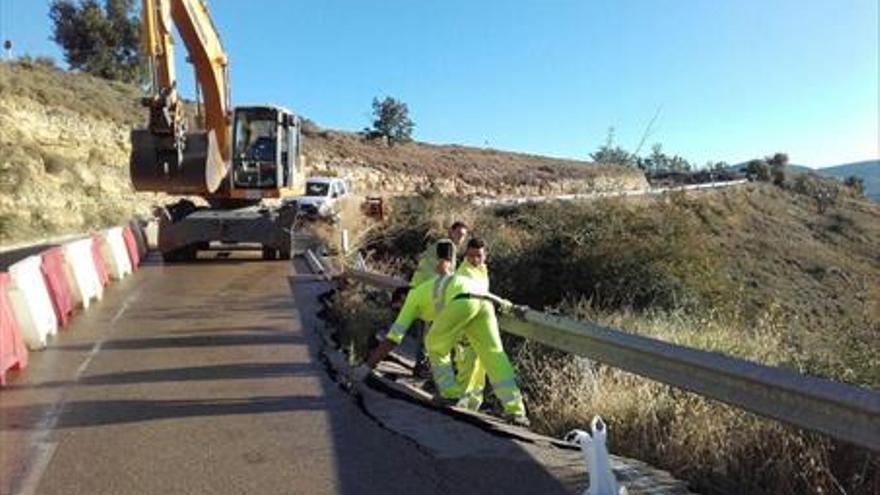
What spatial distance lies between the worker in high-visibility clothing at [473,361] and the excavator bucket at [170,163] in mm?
15491

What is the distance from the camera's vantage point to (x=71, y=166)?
5134 cm

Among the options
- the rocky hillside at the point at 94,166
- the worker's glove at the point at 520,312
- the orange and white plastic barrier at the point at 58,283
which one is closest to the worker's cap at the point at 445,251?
the worker's glove at the point at 520,312

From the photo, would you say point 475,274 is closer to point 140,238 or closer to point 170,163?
point 170,163

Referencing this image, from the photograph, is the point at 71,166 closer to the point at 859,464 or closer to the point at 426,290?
the point at 426,290

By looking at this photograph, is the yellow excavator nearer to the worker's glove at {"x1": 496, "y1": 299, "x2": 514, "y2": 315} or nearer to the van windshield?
the van windshield

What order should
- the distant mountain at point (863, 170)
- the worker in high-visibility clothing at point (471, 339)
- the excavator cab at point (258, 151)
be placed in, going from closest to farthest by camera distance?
the worker in high-visibility clothing at point (471, 339)
the excavator cab at point (258, 151)
the distant mountain at point (863, 170)

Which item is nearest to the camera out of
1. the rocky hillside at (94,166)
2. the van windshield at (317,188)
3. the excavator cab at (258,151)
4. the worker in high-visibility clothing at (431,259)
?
the worker in high-visibility clothing at (431,259)

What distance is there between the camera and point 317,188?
1592 inches

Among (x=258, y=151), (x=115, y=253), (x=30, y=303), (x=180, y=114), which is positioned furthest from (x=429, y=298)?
(x=258, y=151)

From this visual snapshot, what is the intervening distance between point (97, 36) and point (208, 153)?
216 ft

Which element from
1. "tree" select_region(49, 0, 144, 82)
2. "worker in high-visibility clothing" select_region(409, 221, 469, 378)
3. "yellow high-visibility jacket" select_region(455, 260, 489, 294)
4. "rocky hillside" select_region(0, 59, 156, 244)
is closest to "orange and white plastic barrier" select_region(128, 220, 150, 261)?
"rocky hillside" select_region(0, 59, 156, 244)

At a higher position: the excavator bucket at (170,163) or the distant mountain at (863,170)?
the excavator bucket at (170,163)

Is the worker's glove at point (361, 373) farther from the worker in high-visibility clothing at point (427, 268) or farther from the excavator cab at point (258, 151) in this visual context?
the excavator cab at point (258, 151)

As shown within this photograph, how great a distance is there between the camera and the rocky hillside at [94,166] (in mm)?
44906
